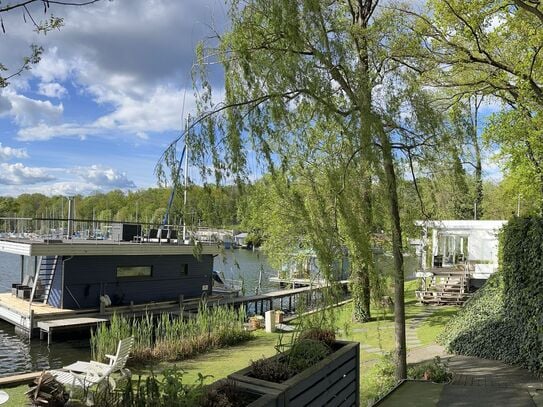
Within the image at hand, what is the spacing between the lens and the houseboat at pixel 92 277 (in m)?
16.2

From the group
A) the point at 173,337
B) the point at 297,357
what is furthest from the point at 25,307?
the point at 297,357

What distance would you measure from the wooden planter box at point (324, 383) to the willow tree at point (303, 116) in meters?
0.98

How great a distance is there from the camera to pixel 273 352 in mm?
11586

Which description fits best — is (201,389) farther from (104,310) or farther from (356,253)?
(104,310)

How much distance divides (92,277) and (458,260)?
52.6 ft

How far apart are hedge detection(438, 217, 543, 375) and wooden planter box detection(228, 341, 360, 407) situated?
360 centimetres

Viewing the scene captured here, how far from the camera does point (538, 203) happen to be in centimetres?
1423

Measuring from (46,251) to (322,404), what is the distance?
14.1 m

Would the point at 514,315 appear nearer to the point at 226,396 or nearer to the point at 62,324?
the point at 226,396

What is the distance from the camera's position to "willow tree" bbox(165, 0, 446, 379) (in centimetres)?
432

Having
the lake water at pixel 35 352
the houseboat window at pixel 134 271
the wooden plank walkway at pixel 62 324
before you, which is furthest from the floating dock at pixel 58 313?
the houseboat window at pixel 134 271

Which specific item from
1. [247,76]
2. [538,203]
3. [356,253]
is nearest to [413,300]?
[538,203]

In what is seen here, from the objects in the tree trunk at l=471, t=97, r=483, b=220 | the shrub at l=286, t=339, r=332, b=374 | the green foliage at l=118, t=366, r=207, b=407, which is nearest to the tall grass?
the shrub at l=286, t=339, r=332, b=374

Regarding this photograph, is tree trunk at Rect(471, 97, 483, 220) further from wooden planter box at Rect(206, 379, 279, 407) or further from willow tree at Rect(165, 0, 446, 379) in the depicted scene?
wooden planter box at Rect(206, 379, 279, 407)
